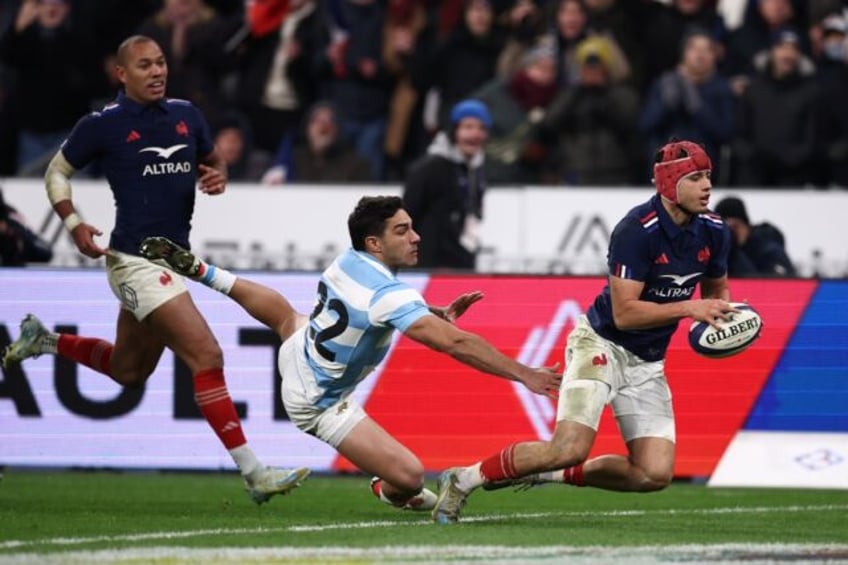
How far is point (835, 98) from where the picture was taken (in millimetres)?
17953

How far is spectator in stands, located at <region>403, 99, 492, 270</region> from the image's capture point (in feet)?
50.8

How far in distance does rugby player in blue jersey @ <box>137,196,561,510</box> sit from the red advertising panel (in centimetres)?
290

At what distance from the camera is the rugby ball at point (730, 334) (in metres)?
10.3

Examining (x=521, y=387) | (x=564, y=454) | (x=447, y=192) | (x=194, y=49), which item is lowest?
(x=521, y=387)

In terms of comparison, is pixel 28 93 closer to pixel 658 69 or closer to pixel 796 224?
pixel 658 69

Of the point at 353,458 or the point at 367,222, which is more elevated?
the point at 367,222

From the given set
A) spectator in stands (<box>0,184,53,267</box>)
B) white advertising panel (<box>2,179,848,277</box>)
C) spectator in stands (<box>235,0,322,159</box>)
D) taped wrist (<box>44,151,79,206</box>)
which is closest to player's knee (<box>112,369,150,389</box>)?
taped wrist (<box>44,151,79,206</box>)

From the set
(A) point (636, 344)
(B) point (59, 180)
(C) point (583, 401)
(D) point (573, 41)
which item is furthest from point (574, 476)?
(D) point (573, 41)

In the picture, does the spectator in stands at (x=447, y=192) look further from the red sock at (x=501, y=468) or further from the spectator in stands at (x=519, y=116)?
the red sock at (x=501, y=468)

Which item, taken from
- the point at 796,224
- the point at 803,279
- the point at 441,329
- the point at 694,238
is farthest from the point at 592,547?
the point at 796,224

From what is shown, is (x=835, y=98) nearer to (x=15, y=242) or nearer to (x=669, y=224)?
(x=15, y=242)

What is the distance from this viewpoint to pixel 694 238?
34.6ft

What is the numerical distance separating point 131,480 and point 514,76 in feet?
20.7

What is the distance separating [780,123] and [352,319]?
321 inches
